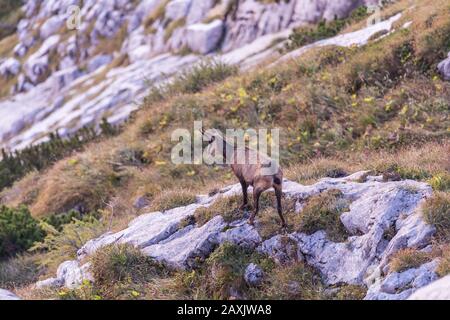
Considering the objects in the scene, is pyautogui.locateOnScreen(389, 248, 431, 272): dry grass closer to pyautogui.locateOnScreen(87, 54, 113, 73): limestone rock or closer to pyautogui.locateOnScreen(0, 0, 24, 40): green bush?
pyautogui.locateOnScreen(87, 54, 113, 73): limestone rock

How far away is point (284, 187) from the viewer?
9.30m

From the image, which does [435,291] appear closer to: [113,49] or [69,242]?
[69,242]

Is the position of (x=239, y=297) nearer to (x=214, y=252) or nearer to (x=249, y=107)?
(x=214, y=252)

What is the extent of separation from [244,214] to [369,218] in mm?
1609

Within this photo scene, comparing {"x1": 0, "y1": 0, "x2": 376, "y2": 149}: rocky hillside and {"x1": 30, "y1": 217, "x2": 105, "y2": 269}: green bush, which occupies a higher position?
{"x1": 30, "y1": 217, "x2": 105, "y2": 269}: green bush

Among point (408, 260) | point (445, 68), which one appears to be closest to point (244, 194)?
point (408, 260)

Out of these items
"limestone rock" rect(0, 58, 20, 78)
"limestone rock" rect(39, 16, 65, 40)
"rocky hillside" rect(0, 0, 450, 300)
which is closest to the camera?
"rocky hillside" rect(0, 0, 450, 300)

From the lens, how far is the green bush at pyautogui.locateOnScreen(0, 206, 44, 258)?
13.4 meters

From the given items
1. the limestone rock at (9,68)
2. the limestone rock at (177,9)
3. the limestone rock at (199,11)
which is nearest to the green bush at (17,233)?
the limestone rock at (199,11)

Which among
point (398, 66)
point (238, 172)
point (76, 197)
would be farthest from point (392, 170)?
point (76, 197)

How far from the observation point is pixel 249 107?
16.1 metres

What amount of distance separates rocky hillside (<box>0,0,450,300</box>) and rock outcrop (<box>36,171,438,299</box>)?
0.06 ft

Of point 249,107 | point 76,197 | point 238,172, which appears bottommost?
point 76,197

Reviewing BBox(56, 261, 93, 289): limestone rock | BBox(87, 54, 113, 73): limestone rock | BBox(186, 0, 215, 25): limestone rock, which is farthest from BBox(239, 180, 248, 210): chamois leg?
BBox(87, 54, 113, 73): limestone rock
